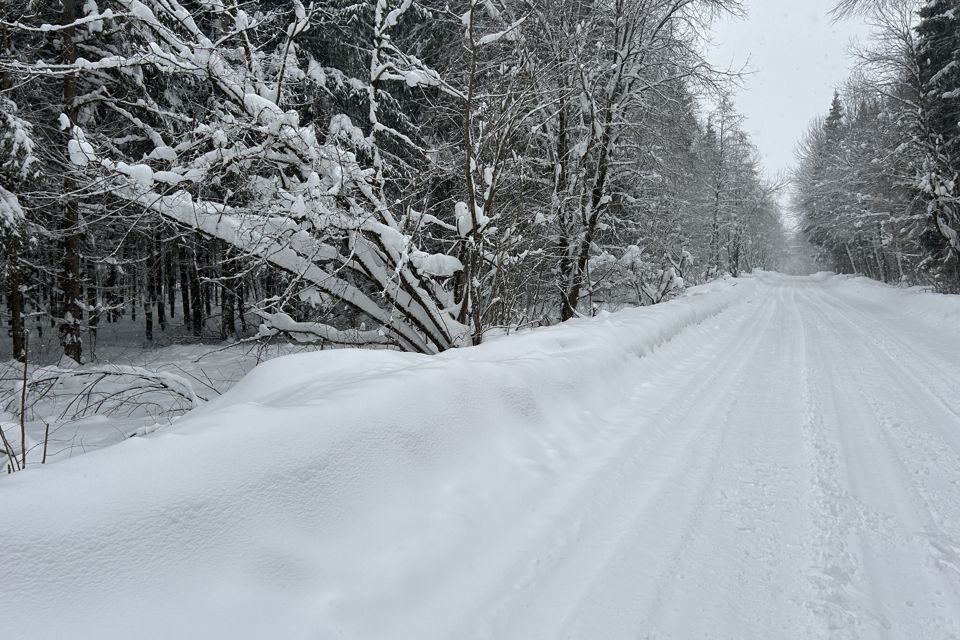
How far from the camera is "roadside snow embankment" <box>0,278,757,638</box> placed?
1631 mm

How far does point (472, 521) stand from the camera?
2.62 m

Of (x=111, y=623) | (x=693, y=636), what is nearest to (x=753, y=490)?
(x=693, y=636)

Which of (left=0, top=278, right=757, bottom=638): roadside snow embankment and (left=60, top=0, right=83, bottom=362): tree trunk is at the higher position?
(left=60, top=0, right=83, bottom=362): tree trunk

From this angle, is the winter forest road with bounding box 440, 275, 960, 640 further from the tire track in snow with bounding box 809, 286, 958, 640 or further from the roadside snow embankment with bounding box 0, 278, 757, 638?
the roadside snow embankment with bounding box 0, 278, 757, 638

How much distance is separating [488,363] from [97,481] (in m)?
2.72

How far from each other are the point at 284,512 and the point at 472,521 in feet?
3.25

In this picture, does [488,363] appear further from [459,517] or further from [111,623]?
[111,623]

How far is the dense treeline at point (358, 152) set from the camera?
477 cm

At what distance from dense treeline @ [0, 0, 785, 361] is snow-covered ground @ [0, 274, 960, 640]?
6.66 feet

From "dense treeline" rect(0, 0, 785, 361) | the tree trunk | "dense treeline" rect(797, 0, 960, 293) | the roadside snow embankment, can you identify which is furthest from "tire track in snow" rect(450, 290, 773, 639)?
"dense treeline" rect(797, 0, 960, 293)

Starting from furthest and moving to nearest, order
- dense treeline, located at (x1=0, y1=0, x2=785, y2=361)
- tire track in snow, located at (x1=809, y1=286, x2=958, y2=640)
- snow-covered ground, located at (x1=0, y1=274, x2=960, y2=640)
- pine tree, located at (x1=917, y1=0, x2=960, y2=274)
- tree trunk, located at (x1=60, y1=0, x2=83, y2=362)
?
1. pine tree, located at (x1=917, y1=0, x2=960, y2=274)
2. tree trunk, located at (x1=60, y1=0, x2=83, y2=362)
3. dense treeline, located at (x1=0, y1=0, x2=785, y2=361)
4. tire track in snow, located at (x1=809, y1=286, x2=958, y2=640)
5. snow-covered ground, located at (x1=0, y1=274, x2=960, y2=640)

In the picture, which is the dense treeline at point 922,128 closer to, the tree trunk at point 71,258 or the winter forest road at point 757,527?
the winter forest road at point 757,527

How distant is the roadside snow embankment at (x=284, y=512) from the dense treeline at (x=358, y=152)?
6.88ft

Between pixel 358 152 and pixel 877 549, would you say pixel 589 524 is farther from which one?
pixel 358 152
